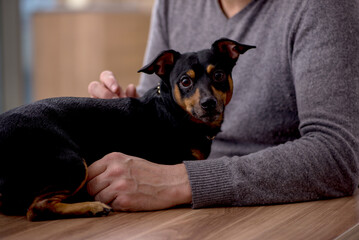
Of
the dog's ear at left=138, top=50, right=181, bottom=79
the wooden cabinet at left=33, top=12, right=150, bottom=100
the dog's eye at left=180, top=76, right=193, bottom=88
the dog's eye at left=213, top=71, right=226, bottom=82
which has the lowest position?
the wooden cabinet at left=33, top=12, right=150, bottom=100

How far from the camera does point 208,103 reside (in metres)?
1.09

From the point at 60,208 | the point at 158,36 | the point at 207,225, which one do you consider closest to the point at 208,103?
the point at 207,225

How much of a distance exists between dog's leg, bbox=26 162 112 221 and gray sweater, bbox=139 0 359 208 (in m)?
0.22

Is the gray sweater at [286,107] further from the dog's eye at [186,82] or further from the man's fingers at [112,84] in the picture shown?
the man's fingers at [112,84]

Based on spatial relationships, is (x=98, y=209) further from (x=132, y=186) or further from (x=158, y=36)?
(x=158, y=36)

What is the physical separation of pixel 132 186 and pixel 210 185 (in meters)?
0.18

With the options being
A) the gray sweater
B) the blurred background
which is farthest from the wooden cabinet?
the gray sweater

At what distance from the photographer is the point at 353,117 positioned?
44.1 inches

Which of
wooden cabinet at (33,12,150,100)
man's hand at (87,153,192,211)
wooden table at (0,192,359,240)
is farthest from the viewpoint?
wooden cabinet at (33,12,150,100)

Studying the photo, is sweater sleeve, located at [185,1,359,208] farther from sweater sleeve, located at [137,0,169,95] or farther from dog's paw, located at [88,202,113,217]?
sweater sleeve, located at [137,0,169,95]

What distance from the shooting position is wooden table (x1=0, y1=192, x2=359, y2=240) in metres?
0.84

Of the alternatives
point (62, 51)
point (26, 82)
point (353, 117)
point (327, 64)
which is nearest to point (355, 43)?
point (327, 64)

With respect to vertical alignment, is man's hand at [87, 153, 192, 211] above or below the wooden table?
above

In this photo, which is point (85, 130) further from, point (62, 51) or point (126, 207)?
point (62, 51)
